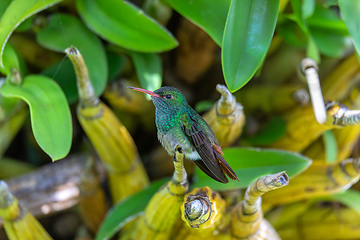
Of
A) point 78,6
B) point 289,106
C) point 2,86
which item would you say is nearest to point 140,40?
point 78,6

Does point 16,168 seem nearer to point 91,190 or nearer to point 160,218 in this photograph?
point 91,190

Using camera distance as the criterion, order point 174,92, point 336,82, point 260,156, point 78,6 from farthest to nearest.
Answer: point 336,82
point 78,6
point 260,156
point 174,92

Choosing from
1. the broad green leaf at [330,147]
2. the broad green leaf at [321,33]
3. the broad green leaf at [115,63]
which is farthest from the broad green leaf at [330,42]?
the broad green leaf at [115,63]

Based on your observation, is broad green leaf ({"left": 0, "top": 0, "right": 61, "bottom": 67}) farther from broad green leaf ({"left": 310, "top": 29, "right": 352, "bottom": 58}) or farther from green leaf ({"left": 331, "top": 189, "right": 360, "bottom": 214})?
green leaf ({"left": 331, "top": 189, "right": 360, "bottom": 214})

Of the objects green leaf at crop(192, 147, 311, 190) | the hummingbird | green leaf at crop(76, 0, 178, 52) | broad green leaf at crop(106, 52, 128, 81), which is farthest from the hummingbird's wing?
broad green leaf at crop(106, 52, 128, 81)

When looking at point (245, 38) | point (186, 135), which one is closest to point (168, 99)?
point (186, 135)

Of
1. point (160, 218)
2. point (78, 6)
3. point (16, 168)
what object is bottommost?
point (16, 168)

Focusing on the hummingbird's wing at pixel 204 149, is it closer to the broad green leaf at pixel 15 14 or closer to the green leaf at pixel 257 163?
the green leaf at pixel 257 163
